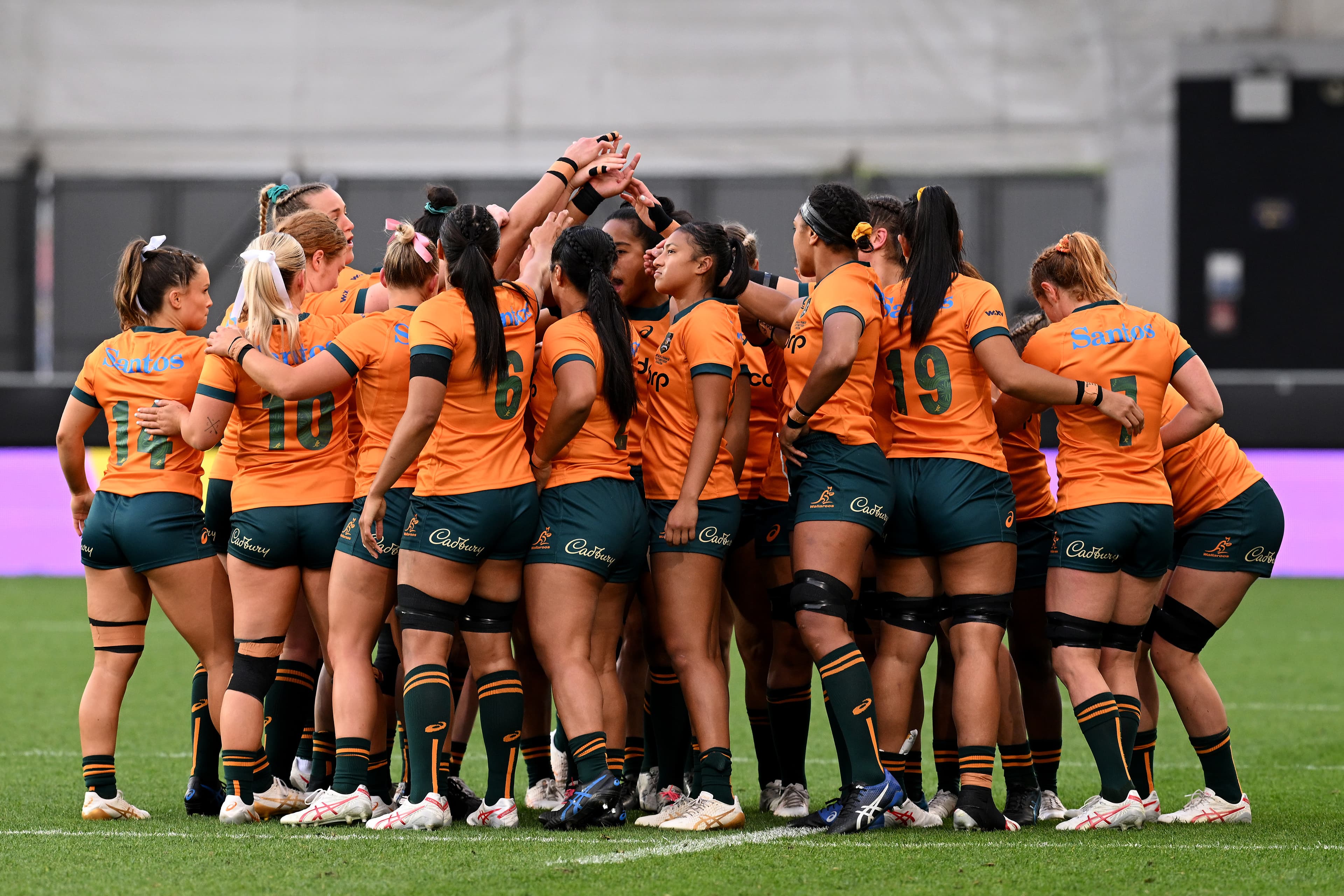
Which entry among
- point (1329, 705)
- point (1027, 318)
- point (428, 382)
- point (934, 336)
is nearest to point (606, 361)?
point (428, 382)

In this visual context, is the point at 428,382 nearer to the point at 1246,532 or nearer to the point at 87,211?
the point at 1246,532

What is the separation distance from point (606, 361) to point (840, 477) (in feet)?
2.72

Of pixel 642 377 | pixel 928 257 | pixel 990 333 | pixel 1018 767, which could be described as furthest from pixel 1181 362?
pixel 642 377

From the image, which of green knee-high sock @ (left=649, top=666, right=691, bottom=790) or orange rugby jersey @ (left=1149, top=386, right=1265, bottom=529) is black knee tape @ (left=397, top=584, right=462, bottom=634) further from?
orange rugby jersey @ (left=1149, top=386, right=1265, bottom=529)

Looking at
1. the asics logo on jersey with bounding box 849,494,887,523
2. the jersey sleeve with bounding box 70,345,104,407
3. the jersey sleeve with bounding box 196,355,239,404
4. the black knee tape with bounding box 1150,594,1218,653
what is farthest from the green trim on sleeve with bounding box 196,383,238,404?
the black knee tape with bounding box 1150,594,1218,653

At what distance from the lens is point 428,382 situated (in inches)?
178

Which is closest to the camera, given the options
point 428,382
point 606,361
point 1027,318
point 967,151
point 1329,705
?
point 428,382

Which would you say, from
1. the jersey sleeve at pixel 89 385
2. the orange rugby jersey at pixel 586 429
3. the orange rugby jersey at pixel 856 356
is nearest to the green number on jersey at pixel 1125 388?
the orange rugby jersey at pixel 856 356

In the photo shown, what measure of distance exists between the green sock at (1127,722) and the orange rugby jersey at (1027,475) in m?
0.71

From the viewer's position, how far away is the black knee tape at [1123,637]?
16.1ft

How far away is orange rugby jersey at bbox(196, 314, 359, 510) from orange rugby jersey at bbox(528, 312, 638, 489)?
70 centimetres

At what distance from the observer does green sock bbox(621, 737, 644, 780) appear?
5.25 m

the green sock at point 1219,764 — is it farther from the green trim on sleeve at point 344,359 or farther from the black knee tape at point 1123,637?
the green trim on sleeve at point 344,359

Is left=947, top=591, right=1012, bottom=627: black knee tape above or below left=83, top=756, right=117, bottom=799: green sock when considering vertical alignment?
above
